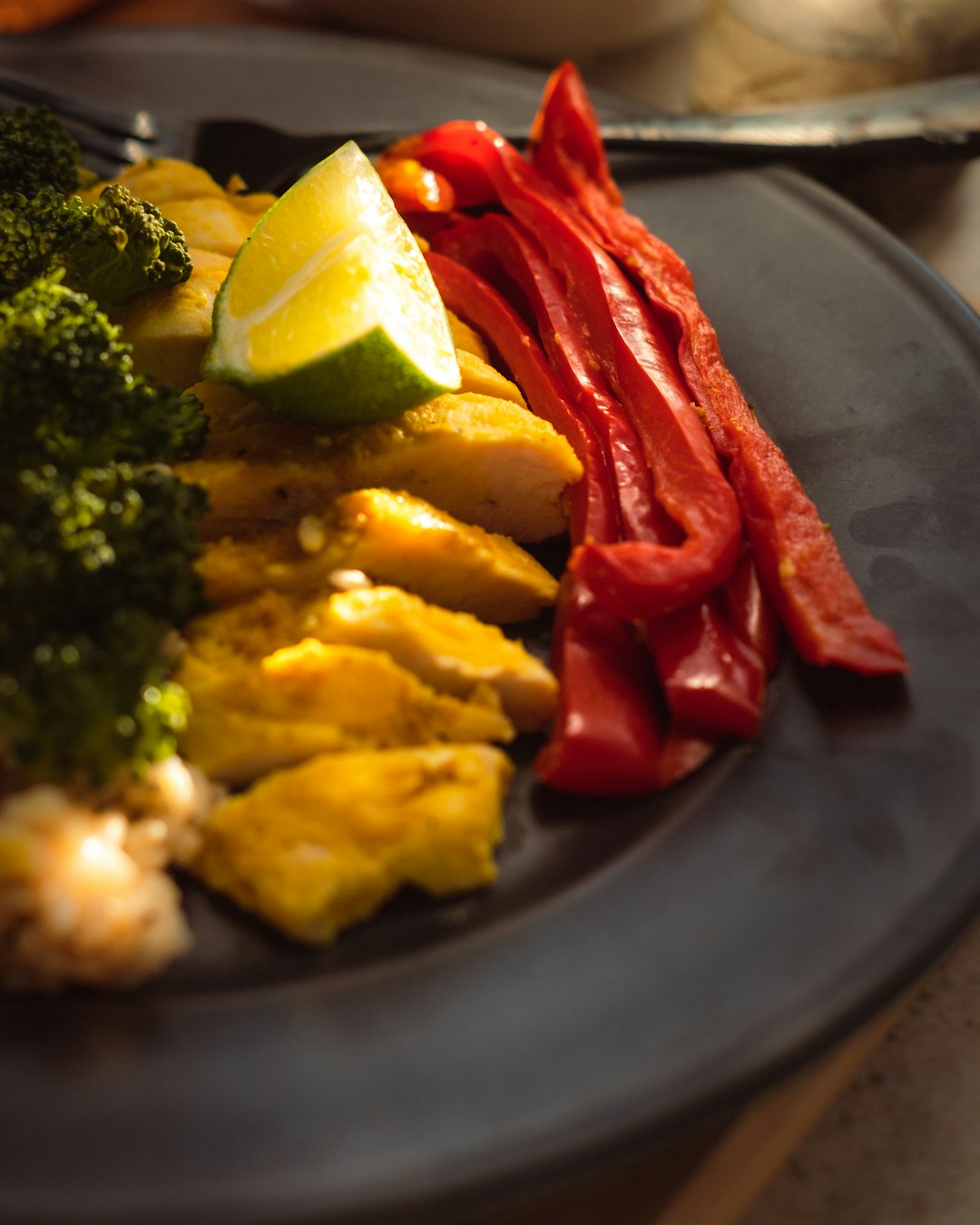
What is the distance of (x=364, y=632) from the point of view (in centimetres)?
206

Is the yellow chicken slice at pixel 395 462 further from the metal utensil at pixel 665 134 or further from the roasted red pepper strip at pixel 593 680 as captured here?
the metal utensil at pixel 665 134

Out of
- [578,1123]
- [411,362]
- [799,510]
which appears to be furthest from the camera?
[799,510]

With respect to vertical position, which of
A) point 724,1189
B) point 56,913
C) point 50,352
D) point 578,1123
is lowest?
point 724,1189

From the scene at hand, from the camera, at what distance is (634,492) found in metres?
2.43

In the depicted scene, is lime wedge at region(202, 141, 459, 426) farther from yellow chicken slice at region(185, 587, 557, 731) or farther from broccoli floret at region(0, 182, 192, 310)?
yellow chicken slice at region(185, 587, 557, 731)

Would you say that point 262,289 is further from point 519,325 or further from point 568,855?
point 568,855

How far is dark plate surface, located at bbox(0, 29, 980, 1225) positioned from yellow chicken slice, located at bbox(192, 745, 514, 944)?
5 centimetres

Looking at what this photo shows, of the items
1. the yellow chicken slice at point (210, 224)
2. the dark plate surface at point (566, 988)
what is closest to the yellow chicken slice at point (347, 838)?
the dark plate surface at point (566, 988)

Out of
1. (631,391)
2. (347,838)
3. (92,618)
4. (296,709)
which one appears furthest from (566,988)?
(631,391)

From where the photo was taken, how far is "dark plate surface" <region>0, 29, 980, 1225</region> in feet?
4.92

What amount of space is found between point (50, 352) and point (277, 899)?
106cm

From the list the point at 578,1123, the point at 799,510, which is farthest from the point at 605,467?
the point at 578,1123

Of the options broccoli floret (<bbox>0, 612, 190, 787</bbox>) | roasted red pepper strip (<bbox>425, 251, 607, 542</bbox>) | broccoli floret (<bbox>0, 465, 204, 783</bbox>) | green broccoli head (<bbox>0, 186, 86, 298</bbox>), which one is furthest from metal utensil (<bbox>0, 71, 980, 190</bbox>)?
broccoli floret (<bbox>0, 612, 190, 787</bbox>)

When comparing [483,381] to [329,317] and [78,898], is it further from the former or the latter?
[78,898]
